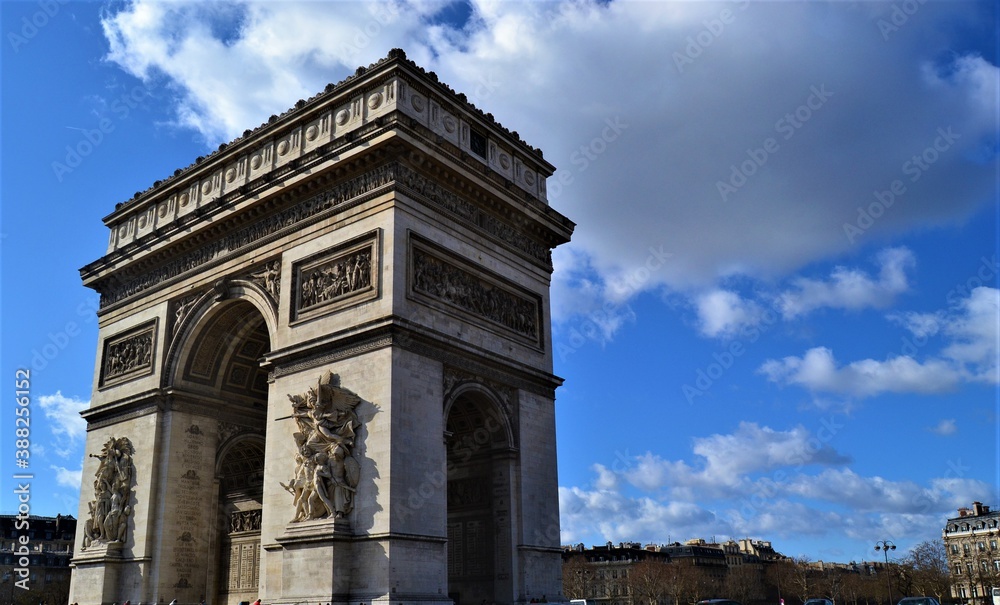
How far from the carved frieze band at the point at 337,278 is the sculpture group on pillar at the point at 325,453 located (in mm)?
2019

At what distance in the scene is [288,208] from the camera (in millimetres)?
23734

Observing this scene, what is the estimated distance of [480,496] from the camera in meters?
23.4

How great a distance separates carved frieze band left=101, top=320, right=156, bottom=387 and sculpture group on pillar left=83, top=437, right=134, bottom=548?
2137 mm

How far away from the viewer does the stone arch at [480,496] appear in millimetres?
22578

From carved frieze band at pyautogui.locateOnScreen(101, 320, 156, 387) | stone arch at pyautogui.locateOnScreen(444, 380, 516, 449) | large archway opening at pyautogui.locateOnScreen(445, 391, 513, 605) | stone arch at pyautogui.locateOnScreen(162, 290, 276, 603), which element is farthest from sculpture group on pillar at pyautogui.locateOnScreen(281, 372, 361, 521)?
carved frieze band at pyautogui.locateOnScreen(101, 320, 156, 387)

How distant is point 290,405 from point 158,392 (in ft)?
20.1

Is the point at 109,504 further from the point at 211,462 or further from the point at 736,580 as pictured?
the point at 736,580

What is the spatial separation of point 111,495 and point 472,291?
12408mm

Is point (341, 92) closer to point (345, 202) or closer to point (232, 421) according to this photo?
point (345, 202)

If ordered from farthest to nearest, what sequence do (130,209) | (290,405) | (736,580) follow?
(736,580) < (130,209) < (290,405)

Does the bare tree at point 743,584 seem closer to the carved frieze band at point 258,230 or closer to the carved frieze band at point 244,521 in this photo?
the carved frieze band at point 244,521

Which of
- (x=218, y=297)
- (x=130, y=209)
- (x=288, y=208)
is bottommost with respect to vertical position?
(x=218, y=297)

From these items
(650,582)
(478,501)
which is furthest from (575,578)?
(478,501)

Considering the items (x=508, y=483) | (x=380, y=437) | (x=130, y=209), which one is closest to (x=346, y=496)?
(x=380, y=437)
